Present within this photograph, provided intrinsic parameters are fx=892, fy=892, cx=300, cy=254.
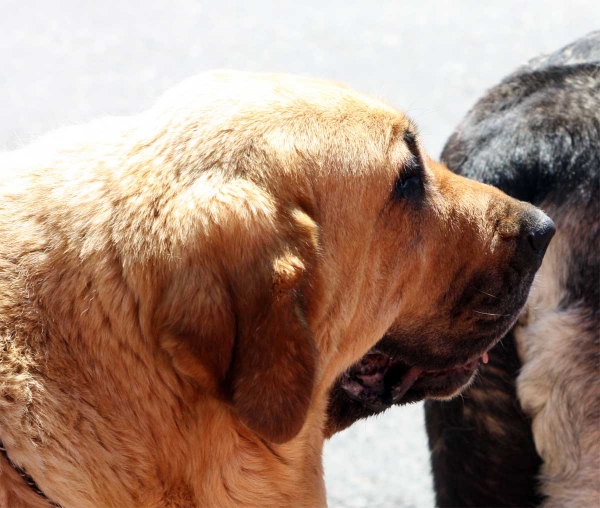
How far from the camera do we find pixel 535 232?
10.4ft

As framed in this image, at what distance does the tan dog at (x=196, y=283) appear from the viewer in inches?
95.5

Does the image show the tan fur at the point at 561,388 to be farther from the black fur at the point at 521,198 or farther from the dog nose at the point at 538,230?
the dog nose at the point at 538,230

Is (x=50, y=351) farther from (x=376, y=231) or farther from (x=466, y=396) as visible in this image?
(x=466, y=396)

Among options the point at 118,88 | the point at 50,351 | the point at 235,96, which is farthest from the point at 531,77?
the point at 118,88

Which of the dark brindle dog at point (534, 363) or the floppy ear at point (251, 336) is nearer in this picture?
the floppy ear at point (251, 336)

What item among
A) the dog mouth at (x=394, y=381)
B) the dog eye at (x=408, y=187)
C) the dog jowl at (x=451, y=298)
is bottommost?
the dog mouth at (x=394, y=381)

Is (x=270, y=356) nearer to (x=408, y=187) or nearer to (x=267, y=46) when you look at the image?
(x=408, y=187)

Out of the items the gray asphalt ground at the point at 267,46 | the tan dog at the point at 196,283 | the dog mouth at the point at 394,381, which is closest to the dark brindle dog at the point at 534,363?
the dog mouth at the point at 394,381

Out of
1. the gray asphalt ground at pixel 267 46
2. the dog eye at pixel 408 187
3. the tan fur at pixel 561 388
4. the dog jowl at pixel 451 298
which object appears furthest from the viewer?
the gray asphalt ground at pixel 267 46

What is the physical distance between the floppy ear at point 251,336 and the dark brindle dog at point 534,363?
0.65 m

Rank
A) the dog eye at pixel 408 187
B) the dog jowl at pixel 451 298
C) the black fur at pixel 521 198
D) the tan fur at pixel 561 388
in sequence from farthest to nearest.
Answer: the black fur at pixel 521 198
the tan fur at pixel 561 388
the dog jowl at pixel 451 298
the dog eye at pixel 408 187

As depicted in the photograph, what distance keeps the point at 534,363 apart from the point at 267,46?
676cm

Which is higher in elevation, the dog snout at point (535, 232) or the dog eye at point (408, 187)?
the dog eye at point (408, 187)

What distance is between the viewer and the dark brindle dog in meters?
3.21
